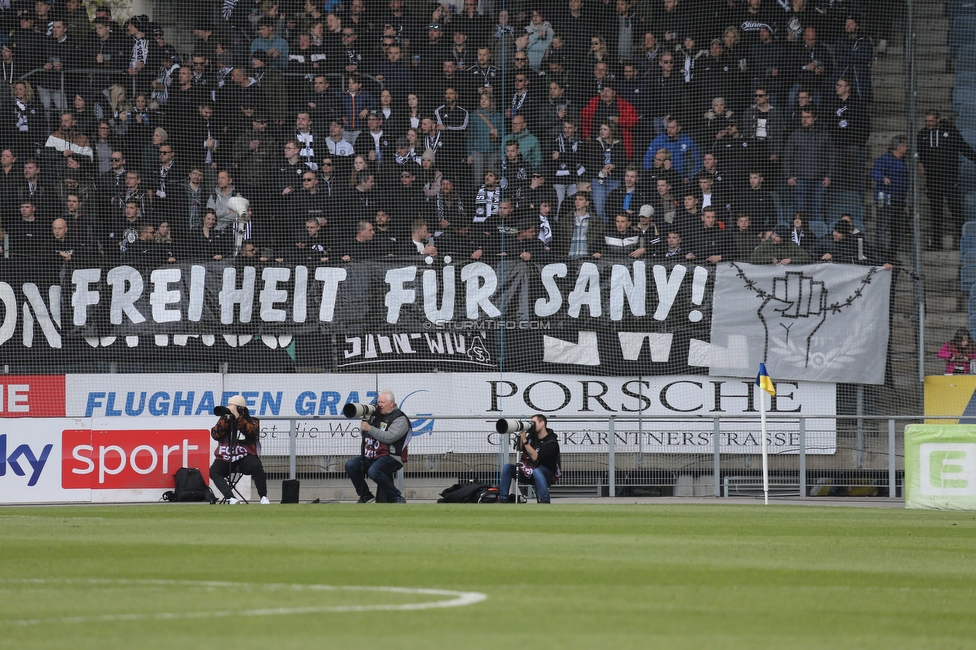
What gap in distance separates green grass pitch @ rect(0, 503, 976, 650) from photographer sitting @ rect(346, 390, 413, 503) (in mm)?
5094

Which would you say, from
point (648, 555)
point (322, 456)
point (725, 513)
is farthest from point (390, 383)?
point (648, 555)

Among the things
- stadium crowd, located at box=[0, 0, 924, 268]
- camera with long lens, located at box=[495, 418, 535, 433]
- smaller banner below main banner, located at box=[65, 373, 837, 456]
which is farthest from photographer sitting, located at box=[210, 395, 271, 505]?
stadium crowd, located at box=[0, 0, 924, 268]

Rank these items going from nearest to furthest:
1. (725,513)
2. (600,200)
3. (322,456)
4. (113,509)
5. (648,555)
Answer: (648,555)
(725,513)
(113,509)
(322,456)
(600,200)

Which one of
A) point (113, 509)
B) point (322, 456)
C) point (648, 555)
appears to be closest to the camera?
point (648, 555)

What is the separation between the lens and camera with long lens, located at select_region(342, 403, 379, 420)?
17.9m

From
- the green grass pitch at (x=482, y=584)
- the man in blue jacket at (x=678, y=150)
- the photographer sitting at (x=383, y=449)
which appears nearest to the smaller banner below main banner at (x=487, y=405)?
the photographer sitting at (x=383, y=449)

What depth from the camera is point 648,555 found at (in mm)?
9547

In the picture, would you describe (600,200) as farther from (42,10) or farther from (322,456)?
(42,10)

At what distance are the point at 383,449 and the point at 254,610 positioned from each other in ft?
41.1

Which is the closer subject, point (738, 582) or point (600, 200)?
point (738, 582)

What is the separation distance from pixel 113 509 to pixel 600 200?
9195 mm

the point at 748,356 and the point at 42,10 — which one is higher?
the point at 42,10

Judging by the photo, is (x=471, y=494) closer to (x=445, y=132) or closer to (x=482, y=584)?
(x=445, y=132)

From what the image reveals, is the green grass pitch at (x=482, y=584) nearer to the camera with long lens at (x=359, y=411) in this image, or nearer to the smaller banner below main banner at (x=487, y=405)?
the camera with long lens at (x=359, y=411)
